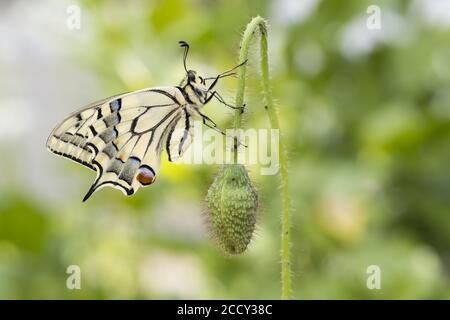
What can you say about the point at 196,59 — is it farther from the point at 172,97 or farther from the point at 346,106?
the point at 172,97

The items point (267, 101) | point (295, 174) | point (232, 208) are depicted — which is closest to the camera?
point (267, 101)

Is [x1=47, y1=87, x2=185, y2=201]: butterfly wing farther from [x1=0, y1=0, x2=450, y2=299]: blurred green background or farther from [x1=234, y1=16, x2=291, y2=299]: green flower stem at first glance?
[x1=0, y1=0, x2=450, y2=299]: blurred green background

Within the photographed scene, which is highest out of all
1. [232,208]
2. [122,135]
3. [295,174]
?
[295,174]

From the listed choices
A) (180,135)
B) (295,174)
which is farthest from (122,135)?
(295,174)

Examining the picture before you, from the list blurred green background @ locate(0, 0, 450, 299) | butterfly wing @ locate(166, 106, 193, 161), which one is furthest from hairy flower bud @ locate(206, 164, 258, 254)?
blurred green background @ locate(0, 0, 450, 299)

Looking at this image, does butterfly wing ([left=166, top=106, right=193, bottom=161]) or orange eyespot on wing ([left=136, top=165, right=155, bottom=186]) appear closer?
orange eyespot on wing ([left=136, top=165, right=155, bottom=186])

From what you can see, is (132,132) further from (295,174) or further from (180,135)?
(295,174)
